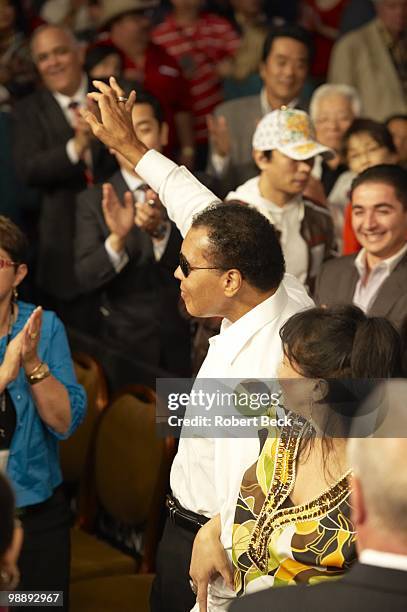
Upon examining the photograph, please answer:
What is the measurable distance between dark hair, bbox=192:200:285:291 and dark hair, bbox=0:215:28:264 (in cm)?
64

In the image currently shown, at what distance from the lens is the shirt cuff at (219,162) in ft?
18.0

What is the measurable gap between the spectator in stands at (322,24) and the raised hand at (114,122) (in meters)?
3.82

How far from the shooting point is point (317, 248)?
4457 millimetres

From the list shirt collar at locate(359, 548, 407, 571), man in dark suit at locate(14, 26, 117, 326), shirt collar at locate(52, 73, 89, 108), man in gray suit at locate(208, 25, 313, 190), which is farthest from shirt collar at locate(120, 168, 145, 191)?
shirt collar at locate(359, 548, 407, 571)

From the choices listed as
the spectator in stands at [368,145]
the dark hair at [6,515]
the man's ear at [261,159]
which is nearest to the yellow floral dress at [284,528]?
the dark hair at [6,515]

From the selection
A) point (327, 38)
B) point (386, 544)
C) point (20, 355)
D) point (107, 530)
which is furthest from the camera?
point (327, 38)

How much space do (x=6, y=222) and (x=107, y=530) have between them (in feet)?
4.25

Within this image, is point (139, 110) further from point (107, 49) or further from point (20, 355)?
point (20, 355)

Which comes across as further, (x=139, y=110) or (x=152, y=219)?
(x=139, y=110)

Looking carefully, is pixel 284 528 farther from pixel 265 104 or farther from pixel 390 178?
pixel 265 104

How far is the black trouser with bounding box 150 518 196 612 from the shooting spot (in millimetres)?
3094

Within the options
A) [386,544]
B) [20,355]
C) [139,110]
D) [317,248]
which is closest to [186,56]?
[139,110]

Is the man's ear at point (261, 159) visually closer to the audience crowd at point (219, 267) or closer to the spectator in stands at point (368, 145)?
the audience crowd at point (219, 267)

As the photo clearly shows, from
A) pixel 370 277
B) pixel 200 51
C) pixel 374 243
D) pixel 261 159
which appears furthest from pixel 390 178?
pixel 200 51
